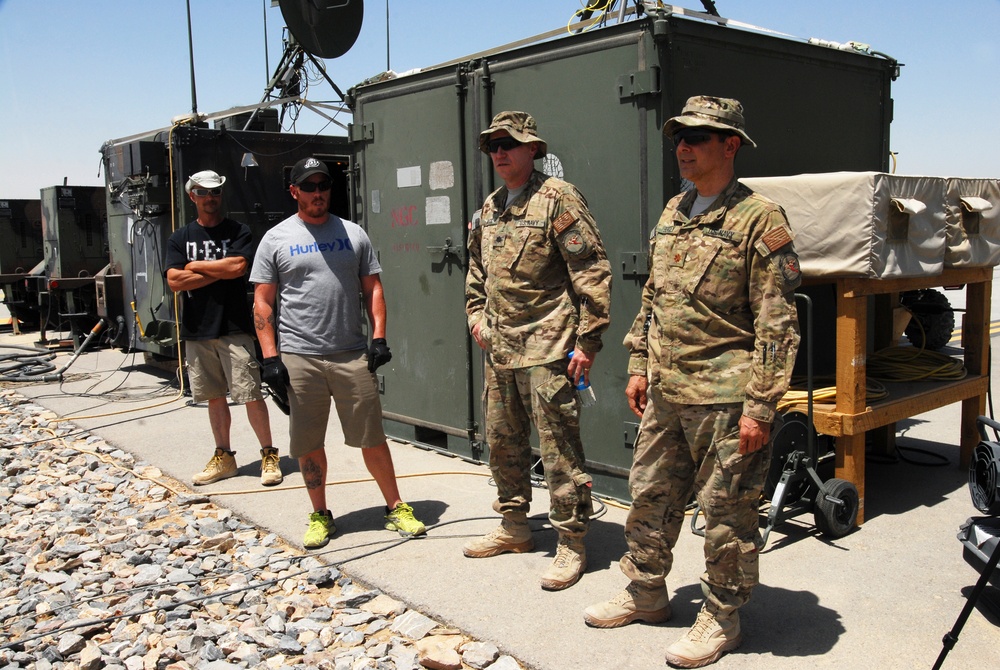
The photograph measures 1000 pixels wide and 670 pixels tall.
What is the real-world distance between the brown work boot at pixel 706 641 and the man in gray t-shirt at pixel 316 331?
1.78m

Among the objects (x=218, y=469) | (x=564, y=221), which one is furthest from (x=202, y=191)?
(x=564, y=221)

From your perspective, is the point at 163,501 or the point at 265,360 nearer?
the point at 265,360

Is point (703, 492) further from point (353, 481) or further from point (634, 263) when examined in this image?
point (353, 481)

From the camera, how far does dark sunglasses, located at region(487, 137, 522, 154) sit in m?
3.92

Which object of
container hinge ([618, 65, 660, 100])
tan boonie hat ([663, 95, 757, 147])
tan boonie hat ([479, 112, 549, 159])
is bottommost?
tan boonie hat ([663, 95, 757, 147])

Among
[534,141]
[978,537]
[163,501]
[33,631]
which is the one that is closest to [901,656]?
[978,537]

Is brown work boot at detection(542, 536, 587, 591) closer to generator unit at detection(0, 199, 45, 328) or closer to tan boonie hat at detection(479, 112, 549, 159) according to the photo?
tan boonie hat at detection(479, 112, 549, 159)

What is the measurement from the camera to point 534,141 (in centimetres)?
393

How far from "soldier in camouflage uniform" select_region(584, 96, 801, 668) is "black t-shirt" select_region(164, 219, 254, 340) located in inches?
133

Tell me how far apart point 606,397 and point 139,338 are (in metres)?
7.09

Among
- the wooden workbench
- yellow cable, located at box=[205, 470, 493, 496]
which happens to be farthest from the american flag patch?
yellow cable, located at box=[205, 470, 493, 496]

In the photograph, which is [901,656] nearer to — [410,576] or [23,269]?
[410,576]

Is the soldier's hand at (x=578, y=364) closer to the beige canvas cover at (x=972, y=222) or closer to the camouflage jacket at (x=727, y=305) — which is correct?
the camouflage jacket at (x=727, y=305)

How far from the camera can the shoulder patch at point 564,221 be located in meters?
3.86
